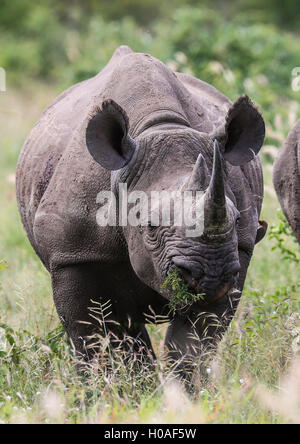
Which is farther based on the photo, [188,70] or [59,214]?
[188,70]

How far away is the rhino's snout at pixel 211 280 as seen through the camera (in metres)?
4.86

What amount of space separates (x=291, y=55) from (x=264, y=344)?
37.6 feet

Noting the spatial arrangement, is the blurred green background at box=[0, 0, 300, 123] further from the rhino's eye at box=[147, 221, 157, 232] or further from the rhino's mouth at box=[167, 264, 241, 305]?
the rhino's mouth at box=[167, 264, 241, 305]

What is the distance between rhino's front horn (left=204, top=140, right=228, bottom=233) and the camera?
4.71 metres

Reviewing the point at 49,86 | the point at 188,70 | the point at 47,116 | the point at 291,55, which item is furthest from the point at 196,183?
the point at 49,86

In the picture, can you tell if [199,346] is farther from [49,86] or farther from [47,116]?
[49,86]

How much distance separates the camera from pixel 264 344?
5.93 m

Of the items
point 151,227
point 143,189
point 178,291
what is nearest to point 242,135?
point 143,189

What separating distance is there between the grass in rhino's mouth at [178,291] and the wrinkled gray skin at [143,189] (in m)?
0.04

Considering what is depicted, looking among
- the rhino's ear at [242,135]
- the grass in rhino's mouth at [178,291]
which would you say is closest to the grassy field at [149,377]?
the grass in rhino's mouth at [178,291]

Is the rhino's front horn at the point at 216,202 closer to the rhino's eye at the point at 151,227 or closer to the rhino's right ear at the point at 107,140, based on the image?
the rhino's eye at the point at 151,227

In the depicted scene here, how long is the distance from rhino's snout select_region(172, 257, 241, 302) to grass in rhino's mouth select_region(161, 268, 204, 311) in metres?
0.05

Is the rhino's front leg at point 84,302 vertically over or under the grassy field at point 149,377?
over

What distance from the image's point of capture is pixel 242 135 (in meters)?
5.71
